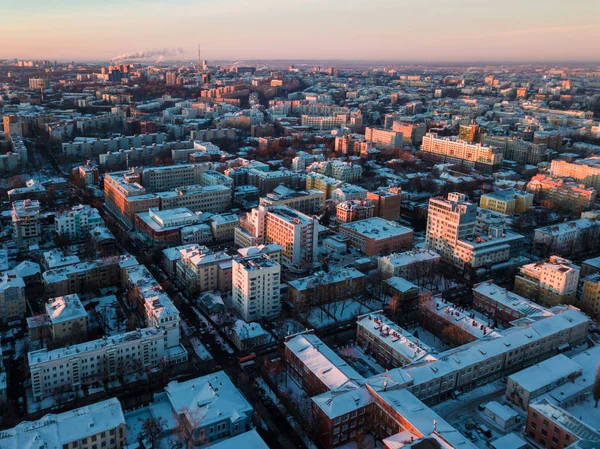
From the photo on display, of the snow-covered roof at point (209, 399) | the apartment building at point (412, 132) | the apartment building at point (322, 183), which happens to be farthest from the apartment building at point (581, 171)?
the snow-covered roof at point (209, 399)

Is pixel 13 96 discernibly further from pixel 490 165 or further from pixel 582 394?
pixel 582 394

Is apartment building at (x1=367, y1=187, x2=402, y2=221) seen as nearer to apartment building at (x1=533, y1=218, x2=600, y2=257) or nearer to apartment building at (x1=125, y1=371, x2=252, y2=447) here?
apartment building at (x1=533, y1=218, x2=600, y2=257)

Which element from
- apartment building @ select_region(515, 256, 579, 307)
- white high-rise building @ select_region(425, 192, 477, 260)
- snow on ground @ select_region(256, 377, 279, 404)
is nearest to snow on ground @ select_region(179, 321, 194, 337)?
snow on ground @ select_region(256, 377, 279, 404)

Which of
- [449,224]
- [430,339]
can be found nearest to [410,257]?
[449,224]

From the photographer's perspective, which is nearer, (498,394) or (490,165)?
(498,394)

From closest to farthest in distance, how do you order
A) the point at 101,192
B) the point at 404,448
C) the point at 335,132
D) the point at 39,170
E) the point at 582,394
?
the point at 404,448 → the point at 582,394 → the point at 101,192 → the point at 39,170 → the point at 335,132

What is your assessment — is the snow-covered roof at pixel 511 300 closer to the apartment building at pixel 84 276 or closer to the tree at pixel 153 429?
the tree at pixel 153 429

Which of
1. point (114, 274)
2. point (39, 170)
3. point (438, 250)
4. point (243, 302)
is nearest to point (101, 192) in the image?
point (39, 170)
